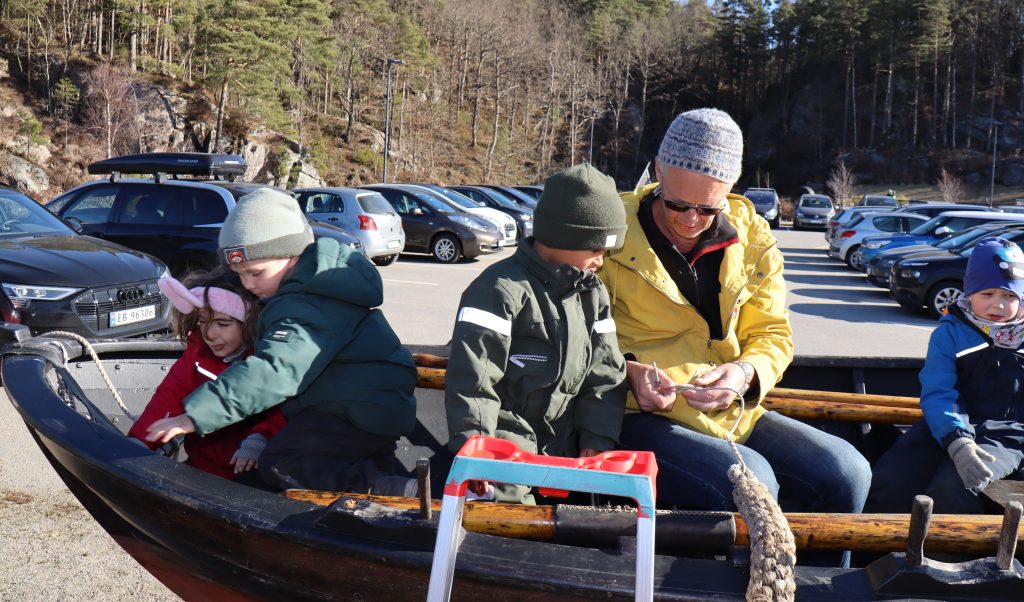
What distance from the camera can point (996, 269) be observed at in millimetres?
3139

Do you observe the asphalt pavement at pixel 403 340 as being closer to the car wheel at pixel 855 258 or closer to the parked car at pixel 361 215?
the car wheel at pixel 855 258

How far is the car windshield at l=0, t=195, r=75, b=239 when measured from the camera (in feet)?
25.1

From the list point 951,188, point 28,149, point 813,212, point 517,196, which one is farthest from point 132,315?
point 951,188

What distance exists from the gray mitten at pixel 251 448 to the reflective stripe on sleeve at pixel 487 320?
3.21 feet

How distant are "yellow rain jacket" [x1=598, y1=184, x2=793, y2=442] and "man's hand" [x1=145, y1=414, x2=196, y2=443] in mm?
1493

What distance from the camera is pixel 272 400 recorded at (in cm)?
259

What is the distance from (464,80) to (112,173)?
60.6m

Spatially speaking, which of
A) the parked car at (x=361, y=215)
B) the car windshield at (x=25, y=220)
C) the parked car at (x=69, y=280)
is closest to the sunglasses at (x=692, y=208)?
the parked car at (x=69, y=280)

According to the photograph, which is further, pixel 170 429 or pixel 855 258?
pixel 855 258

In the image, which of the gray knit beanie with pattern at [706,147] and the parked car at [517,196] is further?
the parked car at [517,196]

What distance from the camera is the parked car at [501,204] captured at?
23.8 m

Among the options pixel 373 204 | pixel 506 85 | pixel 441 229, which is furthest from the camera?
pixel 506 85

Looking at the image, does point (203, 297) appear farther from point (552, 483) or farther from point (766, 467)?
point (766, 467)

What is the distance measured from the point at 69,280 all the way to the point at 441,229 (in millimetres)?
11633
